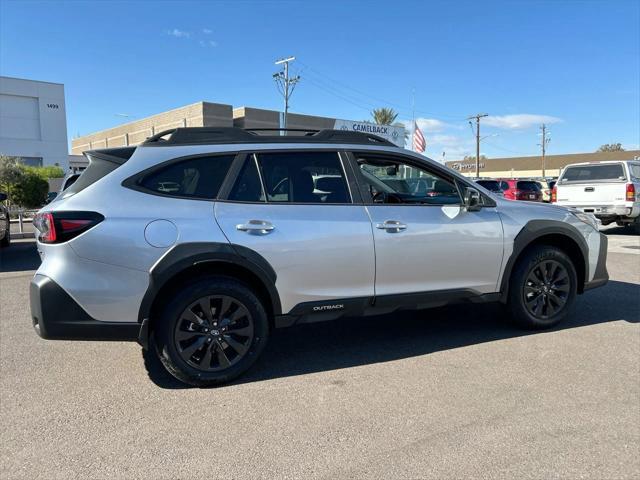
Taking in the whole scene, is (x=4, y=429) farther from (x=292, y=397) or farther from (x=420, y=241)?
(x=420, y=241)

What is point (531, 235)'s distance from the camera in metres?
4.57

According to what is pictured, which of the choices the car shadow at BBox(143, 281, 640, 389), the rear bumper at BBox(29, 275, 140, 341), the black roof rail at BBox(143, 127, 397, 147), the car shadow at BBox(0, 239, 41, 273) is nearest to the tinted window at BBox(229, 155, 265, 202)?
the black roof rail at BBox(143, 127, 397, 147)

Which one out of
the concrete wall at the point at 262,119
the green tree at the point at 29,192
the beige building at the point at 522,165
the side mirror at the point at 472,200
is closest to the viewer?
the side mirror at the point at 472,200

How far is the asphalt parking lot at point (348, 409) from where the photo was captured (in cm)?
266

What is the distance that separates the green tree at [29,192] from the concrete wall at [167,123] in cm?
1540

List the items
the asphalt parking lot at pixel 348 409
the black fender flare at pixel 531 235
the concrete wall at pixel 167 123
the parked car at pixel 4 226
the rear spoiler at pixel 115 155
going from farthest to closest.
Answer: the concrete wall at pixel 167 123 → the parked car at pixel 4 226 → the black fender flare at pixel 531 235 → the rear spoiler at pixel 115 155 → the asphalt parking lot at pixel 348 409

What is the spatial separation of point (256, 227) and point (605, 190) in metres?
12.0

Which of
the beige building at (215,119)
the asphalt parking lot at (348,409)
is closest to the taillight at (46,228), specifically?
the asphalt parking lot at (348,409)

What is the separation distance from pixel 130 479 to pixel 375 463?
1305 millimetres

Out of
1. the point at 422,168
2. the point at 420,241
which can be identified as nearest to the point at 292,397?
the point at 420,241

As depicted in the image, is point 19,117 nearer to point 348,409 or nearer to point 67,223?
point 67,223

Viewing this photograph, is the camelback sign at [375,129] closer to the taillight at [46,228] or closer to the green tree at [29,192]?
the green tree at [29,192]

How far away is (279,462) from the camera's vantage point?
2.68 meters

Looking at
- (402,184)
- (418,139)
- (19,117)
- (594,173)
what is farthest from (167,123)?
(402,184)
